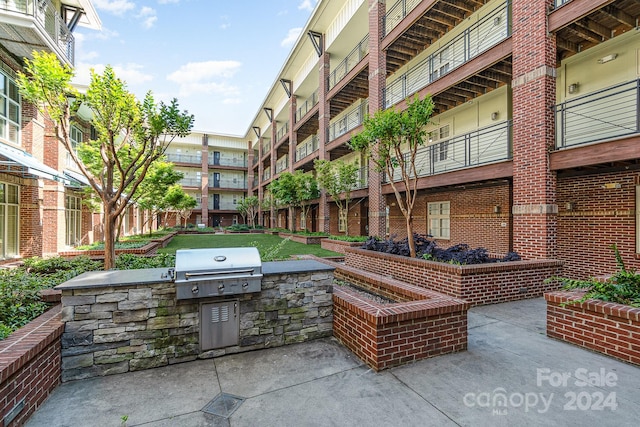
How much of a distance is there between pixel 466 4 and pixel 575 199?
7936 millimetres

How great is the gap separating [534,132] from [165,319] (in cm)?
928

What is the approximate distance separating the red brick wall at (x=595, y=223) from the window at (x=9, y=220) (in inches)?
669

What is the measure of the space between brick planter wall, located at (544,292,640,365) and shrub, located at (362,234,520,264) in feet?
8.01

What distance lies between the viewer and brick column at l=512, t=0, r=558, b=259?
25.4 ft

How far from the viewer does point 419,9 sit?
11.6 m

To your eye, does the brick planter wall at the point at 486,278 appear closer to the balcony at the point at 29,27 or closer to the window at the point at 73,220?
the balcony at the point at 29,27

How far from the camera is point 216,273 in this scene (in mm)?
3850

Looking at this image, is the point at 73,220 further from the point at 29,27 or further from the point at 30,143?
the point at 29,27

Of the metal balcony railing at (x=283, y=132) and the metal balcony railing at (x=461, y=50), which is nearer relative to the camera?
the metal balcony railing at (x=461, y=50)

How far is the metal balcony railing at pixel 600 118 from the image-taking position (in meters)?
7.71

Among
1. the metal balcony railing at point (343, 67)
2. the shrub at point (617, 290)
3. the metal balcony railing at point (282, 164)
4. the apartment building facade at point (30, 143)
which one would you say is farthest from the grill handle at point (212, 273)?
the metal balcony railing at point (282, 164)

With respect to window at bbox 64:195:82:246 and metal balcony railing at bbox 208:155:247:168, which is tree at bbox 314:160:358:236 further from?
metal balcony railing at bbox 208:155:247:168

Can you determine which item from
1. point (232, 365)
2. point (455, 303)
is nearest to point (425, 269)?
point (455, 303)

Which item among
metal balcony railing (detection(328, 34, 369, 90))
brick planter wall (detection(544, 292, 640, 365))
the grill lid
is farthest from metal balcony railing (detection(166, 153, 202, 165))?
brick planter wall (detection(544, 292, 640, 365))
